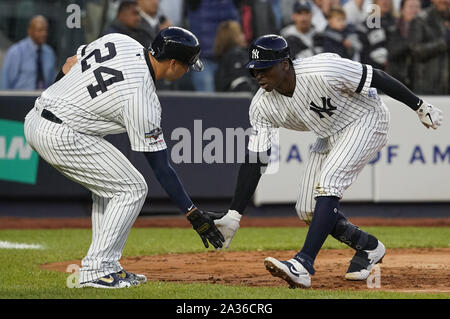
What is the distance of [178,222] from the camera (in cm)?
1141

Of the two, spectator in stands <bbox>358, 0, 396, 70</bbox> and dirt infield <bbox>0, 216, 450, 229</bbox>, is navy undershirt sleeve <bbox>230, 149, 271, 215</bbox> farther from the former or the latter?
spectator in stands <bbox>358, 0, 396, 70</bbox>

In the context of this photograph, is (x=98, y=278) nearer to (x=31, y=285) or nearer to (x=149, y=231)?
(x=31, y=285)

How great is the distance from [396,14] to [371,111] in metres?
6.24

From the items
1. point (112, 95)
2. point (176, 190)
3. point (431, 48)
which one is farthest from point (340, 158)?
point (431, 48)

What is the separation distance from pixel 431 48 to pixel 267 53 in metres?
6.74

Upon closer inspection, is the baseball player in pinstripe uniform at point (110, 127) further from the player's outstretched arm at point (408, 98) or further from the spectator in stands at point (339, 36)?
the spectator in stands at point (339, 36)

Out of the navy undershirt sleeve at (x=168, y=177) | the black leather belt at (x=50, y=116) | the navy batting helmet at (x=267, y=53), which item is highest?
the navy batting helmet at (x=267, y=53)

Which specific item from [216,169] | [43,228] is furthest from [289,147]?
[43,228]

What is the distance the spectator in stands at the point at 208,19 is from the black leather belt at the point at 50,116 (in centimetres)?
565

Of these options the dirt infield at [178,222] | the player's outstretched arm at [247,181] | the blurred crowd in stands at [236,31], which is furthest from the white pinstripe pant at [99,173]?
the blurred crowd in stands at [236,31]

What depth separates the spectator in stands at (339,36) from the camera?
38.3 feet

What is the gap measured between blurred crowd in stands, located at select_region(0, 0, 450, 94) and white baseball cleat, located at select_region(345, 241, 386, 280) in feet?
16.7

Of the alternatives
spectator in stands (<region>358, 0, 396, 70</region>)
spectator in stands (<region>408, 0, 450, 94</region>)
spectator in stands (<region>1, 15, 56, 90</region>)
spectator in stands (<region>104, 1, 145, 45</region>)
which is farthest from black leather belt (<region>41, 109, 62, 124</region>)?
spectator in stands (<region>408, 0, 450, 94</region>)

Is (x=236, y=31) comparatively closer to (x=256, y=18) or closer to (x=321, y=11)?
(x=256, y=18)
